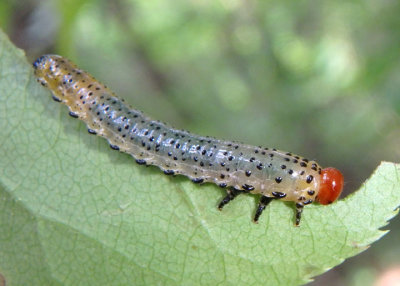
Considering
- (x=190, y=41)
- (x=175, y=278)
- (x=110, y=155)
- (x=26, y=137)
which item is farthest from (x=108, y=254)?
(x=190, y=41)

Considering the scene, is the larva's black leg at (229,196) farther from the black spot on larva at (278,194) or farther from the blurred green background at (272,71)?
the blurred green background at (272,71)

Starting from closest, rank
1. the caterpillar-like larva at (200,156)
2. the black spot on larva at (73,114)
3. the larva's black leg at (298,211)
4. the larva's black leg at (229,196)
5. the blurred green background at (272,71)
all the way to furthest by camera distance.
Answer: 1. the larva's black leg at (298,211)
2. the larva's black leg at (229,196)
3. the caterpillar-like larva at (200,156)
4. the black spot on larva at (73,114)
5. the blurred green background at (272,71)

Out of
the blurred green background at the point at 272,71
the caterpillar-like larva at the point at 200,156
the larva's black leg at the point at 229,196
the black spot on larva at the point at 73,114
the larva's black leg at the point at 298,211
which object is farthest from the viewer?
the blurred green background at the point at 272,71

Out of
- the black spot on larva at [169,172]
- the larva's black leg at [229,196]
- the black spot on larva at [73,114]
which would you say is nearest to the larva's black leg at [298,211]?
the larva's black leg at [229,196]

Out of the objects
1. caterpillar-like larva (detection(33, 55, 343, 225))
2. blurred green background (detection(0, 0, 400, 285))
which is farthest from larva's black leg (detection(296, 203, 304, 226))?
blurred green background (detection(0, 0, 400, 285))

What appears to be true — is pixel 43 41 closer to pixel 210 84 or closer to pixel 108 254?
pixel 108 254

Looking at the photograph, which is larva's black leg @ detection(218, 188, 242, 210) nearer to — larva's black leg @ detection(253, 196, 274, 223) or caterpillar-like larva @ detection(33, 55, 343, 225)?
caterpillar-like larva @ detection(33, 55, 343, 225)

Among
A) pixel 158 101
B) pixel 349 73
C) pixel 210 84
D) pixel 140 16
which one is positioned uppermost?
pixel 349 73
